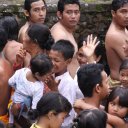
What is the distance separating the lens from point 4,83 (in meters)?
5.38

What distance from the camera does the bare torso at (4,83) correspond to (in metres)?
5.36

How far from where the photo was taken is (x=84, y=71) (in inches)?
190

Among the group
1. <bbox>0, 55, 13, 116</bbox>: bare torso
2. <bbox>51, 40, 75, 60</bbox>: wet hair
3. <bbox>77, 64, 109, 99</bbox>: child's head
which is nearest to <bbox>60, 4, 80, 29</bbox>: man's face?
<bbox>51, 40, 75, 60</bbox>: wet hair

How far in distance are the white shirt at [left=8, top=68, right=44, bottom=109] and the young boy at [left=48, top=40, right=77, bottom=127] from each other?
0.22 m

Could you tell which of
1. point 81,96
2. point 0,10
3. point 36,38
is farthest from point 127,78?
point 0,10

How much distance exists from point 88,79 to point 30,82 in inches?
22.4

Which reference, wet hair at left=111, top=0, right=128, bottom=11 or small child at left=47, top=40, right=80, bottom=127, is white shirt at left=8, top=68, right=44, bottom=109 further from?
wet hair at left=111, top=0, right=128, bottom=11

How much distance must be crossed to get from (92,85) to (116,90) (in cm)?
26

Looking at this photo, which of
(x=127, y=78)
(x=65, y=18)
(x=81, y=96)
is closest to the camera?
(x=81, y=96)

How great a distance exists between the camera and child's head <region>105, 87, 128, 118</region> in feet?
15.8

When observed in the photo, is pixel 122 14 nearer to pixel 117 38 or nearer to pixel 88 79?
pixel 117 38

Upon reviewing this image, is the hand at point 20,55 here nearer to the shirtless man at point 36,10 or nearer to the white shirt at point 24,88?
the white shirt at point 24,88

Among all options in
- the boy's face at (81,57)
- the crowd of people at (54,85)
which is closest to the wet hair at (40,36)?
the crowd of people at (54,85)

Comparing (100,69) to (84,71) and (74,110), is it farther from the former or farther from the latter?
(74,110)
